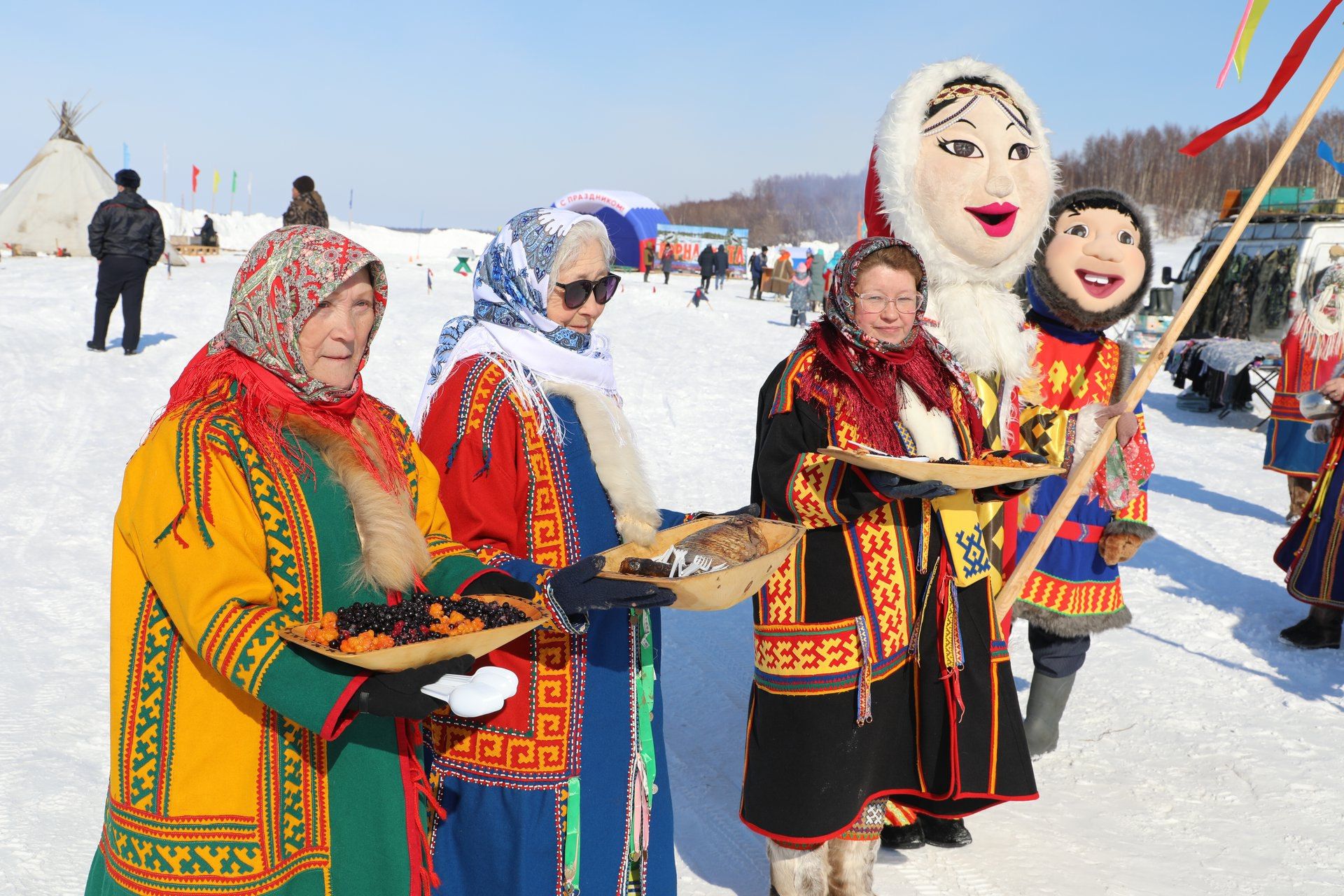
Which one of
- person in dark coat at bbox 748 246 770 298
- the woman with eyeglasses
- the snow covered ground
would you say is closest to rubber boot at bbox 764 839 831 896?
the woman with eyeglasses

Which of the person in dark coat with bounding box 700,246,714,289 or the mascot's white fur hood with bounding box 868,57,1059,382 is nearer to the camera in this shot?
the mascot's white fur hood with bounding box 868,57,1059,382

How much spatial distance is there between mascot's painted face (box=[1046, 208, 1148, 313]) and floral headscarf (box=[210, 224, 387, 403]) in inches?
102

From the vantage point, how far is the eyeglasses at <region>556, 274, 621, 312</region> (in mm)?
2236

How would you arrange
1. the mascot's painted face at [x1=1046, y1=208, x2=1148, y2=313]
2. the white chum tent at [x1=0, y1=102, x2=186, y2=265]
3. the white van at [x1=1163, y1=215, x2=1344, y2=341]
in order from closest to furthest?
the mascot's painted face at [x1=1046, y1=208, x2=1148, y2=313], the white van at [x1=1163, y1=215, x2=1344, y2=341], the white chum tent at [x1=0, y1=102, x2=186, y2=265]

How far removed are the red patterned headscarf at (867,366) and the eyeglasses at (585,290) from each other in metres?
0.58

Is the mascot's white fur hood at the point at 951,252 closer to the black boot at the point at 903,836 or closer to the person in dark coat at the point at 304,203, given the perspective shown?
the black boot at the point at 903,836

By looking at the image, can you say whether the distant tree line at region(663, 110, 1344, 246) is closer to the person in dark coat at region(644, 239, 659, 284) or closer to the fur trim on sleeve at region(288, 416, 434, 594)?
the person in dark coat at region(644, 239, 659, 284)

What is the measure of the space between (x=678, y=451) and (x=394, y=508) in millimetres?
6562

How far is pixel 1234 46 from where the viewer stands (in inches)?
112

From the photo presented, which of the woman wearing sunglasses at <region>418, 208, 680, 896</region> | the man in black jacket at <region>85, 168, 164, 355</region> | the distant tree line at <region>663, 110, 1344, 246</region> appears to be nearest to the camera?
the woman wearing sunglasses at <region>418, 208, 680, 896</region>

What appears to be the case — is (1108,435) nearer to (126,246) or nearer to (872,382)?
(872,382)

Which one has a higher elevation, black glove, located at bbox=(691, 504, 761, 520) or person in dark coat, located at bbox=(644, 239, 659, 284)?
person in dark coat, located at bbox=(644, 239, 659, 284)

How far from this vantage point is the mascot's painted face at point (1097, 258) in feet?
11.3

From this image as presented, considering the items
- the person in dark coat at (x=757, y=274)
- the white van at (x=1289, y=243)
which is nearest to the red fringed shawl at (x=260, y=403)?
the white van at (x=1289, y=243)
